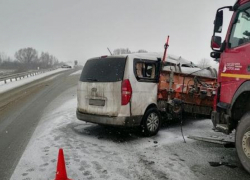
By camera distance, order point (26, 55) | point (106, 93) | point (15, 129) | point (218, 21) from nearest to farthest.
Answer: point (218, 21)
point (106, 93)
point (15, 129)
point (26, 55)

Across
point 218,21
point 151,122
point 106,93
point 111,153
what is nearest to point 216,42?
point 218,21

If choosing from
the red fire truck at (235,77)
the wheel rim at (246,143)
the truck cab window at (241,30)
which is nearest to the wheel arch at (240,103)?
the red fire truck at (235,77)

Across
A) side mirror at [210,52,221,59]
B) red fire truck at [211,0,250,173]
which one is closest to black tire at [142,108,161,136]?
red fire truck at [211,0,250,173]

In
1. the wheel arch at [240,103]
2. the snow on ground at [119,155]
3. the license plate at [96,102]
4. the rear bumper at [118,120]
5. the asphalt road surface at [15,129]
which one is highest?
the wheel arch at [240,103]

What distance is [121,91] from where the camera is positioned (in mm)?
6023

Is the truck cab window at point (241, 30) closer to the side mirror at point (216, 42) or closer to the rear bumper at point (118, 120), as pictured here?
the side mirror at point (216, 42)

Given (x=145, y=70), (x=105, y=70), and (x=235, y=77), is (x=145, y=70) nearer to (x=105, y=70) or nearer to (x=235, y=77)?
(x=105, y=70)

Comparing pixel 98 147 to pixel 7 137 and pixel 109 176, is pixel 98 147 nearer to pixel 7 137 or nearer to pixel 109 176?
pixel 109 176

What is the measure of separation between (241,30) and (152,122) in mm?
3105

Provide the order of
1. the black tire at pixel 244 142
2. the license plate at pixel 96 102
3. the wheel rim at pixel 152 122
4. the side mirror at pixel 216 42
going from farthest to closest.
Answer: the wheel rim at pixel 152 122 → the license plate at pixel 96 102 → the side mirror at pixel 216 42 → the black tire at pixel 244 142

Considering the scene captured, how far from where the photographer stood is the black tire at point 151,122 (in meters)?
6.50

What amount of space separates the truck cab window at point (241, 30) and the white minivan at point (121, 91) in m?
2.28

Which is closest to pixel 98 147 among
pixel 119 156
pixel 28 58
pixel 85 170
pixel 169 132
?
pixel 119 156

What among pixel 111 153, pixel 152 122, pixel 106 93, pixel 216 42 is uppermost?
pixel 216 42
